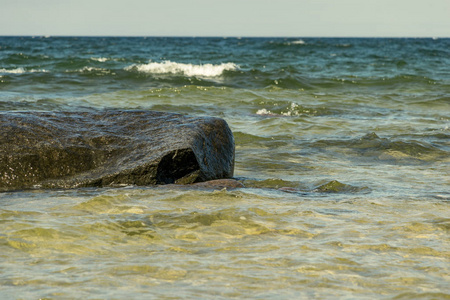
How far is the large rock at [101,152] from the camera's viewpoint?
5.07 m

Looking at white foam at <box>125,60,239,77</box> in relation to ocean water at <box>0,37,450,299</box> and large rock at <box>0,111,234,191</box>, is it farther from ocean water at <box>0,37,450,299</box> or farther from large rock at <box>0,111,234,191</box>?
large rock at <box>0,111,234,191</box>

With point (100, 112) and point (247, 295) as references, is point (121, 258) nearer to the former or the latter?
point (247, 295)

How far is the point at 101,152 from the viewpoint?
17.3 feet

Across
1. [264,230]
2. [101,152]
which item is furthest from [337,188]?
[101,152]

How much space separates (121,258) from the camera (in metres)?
3.32

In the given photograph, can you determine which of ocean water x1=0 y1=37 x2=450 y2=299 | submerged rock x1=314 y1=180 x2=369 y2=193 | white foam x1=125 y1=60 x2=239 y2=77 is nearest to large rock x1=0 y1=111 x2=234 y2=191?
ocean water x1=0 y1=37 x2=450 y2=299

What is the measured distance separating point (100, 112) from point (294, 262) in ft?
11.1

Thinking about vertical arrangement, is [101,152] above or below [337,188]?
above

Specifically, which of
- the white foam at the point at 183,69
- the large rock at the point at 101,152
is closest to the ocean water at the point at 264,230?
the large rock at the point at 101,152

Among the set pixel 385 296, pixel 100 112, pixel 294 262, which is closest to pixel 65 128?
pixel 100 112

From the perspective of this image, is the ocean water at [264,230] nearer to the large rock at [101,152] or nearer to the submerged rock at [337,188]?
the submerged rock at [337,188]

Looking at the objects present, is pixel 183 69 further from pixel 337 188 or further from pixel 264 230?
pixel 264 230

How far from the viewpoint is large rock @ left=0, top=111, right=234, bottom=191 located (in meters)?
5.07

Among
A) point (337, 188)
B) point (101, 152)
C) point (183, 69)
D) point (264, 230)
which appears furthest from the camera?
point (183, 69)
